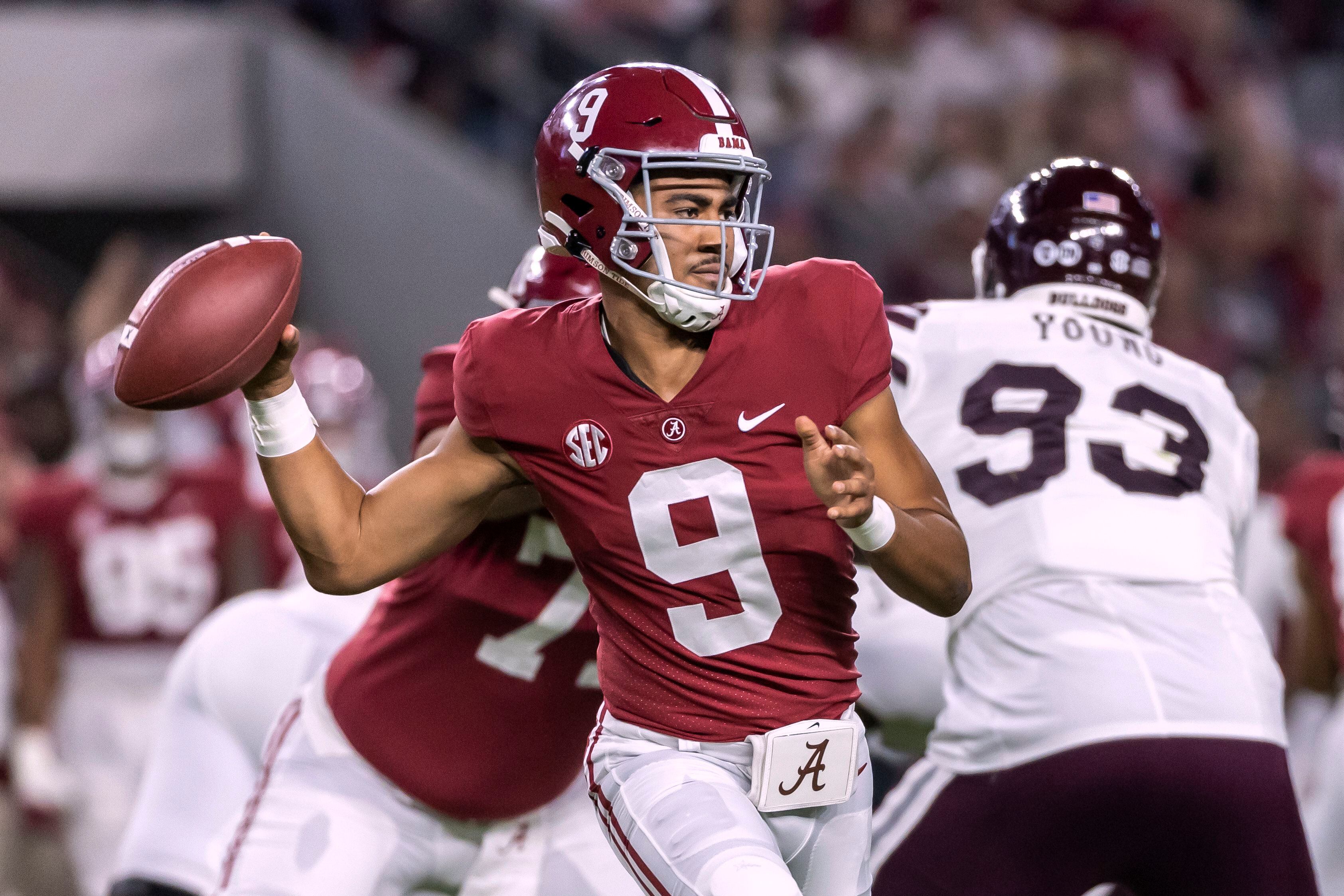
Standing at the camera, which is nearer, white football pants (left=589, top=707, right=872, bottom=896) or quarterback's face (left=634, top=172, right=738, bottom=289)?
white football pants (left=589, top=707, right=872, bottom=896)

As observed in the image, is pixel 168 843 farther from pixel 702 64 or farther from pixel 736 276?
pixel 702 64

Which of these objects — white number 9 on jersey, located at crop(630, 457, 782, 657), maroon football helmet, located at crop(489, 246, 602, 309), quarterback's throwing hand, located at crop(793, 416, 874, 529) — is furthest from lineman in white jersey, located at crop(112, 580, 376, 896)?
quarterback's throwing hand, located at crop(793, 416, 874, 529)

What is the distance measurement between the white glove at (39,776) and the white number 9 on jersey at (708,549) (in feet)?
12.8

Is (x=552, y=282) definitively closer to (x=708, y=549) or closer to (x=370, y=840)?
(x=708, y=549)

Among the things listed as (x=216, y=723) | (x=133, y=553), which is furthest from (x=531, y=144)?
(x=216, y=723)

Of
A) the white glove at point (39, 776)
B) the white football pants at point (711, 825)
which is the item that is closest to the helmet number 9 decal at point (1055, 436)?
the white football pants at point (711, 825)

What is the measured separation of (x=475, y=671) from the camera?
10.2 ft

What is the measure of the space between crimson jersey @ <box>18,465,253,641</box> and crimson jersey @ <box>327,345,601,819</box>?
10.0ft

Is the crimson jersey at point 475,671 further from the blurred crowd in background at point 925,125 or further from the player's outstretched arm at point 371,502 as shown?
the blurred crowd in background at point 925,125

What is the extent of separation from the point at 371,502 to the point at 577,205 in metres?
0.55

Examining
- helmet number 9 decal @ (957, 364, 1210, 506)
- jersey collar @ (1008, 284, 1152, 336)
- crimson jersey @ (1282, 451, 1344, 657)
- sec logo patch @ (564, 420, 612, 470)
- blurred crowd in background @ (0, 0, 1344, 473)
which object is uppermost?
sec logo patch @ (564, 420, 612, 470)

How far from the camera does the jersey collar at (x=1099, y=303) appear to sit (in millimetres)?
3395

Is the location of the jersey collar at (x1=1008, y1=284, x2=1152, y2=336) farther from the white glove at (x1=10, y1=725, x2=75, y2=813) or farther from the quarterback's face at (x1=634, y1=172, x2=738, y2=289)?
the white glove at (x1=10, y1=725, x2=75, y2=813)

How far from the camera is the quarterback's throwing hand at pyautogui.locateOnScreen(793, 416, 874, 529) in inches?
88.1
